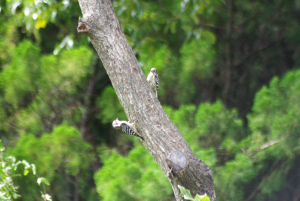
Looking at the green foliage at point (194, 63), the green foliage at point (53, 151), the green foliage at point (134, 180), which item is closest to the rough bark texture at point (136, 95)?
the green foliage at point (134, 180)

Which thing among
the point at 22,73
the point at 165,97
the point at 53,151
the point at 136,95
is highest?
the point at 22,73

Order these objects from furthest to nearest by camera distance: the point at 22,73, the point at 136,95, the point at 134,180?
the point at 22,73, the point at 134,180, the point at 136,95

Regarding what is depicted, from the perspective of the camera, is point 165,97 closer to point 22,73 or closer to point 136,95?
point 136,95

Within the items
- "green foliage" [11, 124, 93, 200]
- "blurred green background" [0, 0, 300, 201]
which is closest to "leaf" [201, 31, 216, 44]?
"blurred green background" [0, 0, 300, 201]

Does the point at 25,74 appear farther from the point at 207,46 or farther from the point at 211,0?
the point at 211,0

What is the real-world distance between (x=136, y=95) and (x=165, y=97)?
73cm

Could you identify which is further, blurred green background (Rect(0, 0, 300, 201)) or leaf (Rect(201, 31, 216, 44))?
leaf (Rect(201, 31, 216, 44))

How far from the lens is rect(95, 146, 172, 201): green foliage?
44.9 inches

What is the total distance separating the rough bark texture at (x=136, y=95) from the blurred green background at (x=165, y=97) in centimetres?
30

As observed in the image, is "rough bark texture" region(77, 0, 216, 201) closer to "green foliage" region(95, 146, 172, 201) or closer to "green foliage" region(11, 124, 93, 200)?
"green foliage" region(95, 146, 172, 201)

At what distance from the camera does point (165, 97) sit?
1598mm

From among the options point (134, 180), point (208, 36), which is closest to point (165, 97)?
point (208, 36)

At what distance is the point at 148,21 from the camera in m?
1.60

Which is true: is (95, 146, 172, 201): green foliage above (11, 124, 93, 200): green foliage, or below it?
below
